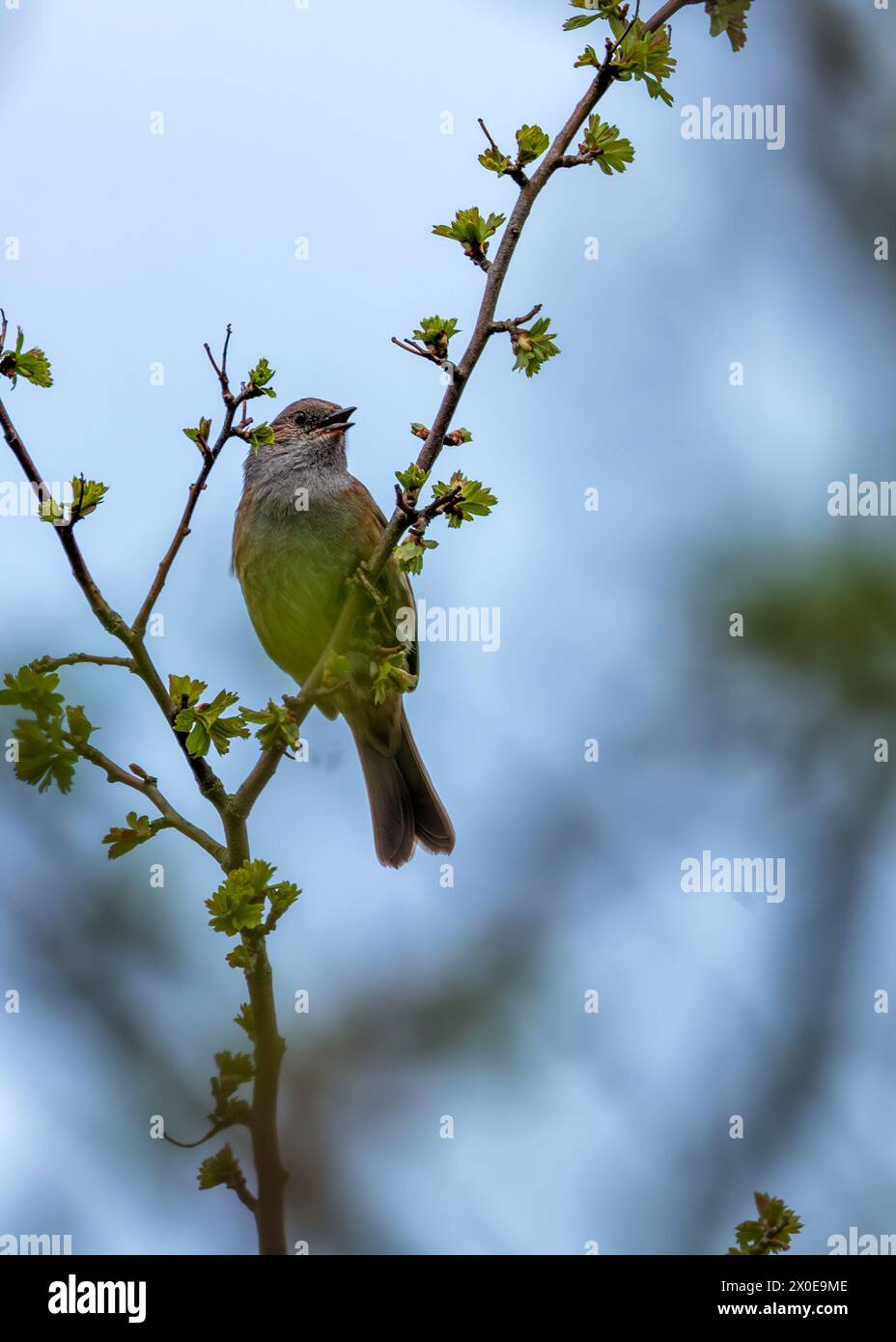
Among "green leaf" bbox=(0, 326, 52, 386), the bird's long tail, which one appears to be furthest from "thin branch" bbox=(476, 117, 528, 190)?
the bird's long tail

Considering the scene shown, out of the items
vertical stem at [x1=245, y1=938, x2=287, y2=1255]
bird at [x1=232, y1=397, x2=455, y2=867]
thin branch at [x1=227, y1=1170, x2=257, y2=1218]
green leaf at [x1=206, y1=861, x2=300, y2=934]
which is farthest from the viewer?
bird at [x1=232, y1=397, x2=455, y2=867]

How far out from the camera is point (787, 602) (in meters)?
6.22

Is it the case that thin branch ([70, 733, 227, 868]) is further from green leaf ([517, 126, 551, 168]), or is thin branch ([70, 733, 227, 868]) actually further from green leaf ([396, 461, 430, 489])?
green leaf ([517, 126, 551, 168])

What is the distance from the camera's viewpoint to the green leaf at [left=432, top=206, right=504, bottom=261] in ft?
13.7

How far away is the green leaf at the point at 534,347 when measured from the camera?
4.15 meters

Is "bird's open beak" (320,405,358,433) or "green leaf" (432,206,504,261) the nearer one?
"green leaf" (432,206,504,261)

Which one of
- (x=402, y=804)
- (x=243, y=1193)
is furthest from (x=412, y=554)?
(x=402, y=804)

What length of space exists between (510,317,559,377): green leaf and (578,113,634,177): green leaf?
0.45 m

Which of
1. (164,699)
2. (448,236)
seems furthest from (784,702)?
(164,699)

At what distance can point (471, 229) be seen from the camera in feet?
13.7

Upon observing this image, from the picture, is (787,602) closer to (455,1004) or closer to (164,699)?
(455,1004)

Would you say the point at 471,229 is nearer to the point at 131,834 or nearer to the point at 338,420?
the point at 131,834

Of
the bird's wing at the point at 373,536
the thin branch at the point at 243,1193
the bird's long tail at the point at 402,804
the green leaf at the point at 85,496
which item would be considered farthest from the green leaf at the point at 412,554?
the bird's long tail at the point at 402,804

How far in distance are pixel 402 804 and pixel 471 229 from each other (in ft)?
13.2
